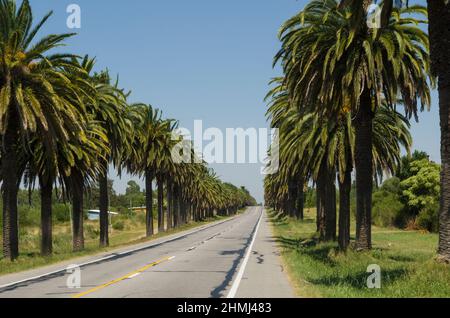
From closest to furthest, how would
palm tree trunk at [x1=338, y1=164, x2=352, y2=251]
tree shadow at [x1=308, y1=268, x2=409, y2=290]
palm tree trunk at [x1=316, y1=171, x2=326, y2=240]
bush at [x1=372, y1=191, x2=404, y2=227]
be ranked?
tree shadow at [x1=308, y1=268, x2=409, y2=290] < palm tree trunk at [x1=338, y1=164, x2=352, y2=251] < palm tree trunk at [x1=316, y1=171, x2=326, y2=240] < bush at [x1=372, y1=191, x2=404, y2=227]

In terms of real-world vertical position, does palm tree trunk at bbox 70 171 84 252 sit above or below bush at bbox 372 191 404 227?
above

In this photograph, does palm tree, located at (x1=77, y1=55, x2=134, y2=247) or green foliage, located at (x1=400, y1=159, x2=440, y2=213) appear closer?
palm tree, located at (x1=77, y1=55, x2=134, y2=247)

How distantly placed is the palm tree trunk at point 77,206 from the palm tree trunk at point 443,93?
22.1 metres

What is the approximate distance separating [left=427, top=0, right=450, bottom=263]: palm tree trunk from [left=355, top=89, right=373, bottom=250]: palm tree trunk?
23.1 ft

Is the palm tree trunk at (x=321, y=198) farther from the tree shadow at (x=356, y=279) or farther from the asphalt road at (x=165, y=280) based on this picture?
the tree shadow at (x=356, y=279)

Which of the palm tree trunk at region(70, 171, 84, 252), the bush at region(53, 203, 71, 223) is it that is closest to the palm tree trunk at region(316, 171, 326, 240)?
the palm tree trunk at region(70, 171, 84, 252)

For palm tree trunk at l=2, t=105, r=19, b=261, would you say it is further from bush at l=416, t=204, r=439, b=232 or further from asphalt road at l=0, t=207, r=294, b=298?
bush at l=416, t=204, r=439, b=232

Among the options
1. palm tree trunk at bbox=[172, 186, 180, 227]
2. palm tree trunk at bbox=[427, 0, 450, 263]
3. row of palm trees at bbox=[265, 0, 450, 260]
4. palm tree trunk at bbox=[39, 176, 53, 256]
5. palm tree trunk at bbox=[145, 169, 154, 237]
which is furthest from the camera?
palm tree trunk at bbox=[172, 186, 180, 227]

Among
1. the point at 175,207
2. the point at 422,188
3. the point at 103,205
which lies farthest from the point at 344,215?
the point at 175,207

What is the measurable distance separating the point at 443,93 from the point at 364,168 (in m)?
7.51

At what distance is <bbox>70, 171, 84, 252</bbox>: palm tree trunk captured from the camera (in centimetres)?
3097

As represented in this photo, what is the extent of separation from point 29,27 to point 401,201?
172 feet

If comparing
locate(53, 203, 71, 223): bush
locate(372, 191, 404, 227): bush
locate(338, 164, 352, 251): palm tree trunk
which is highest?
locate(338, 164, 352, 251): palm tree trunk

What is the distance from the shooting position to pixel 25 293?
13117 millimetres
